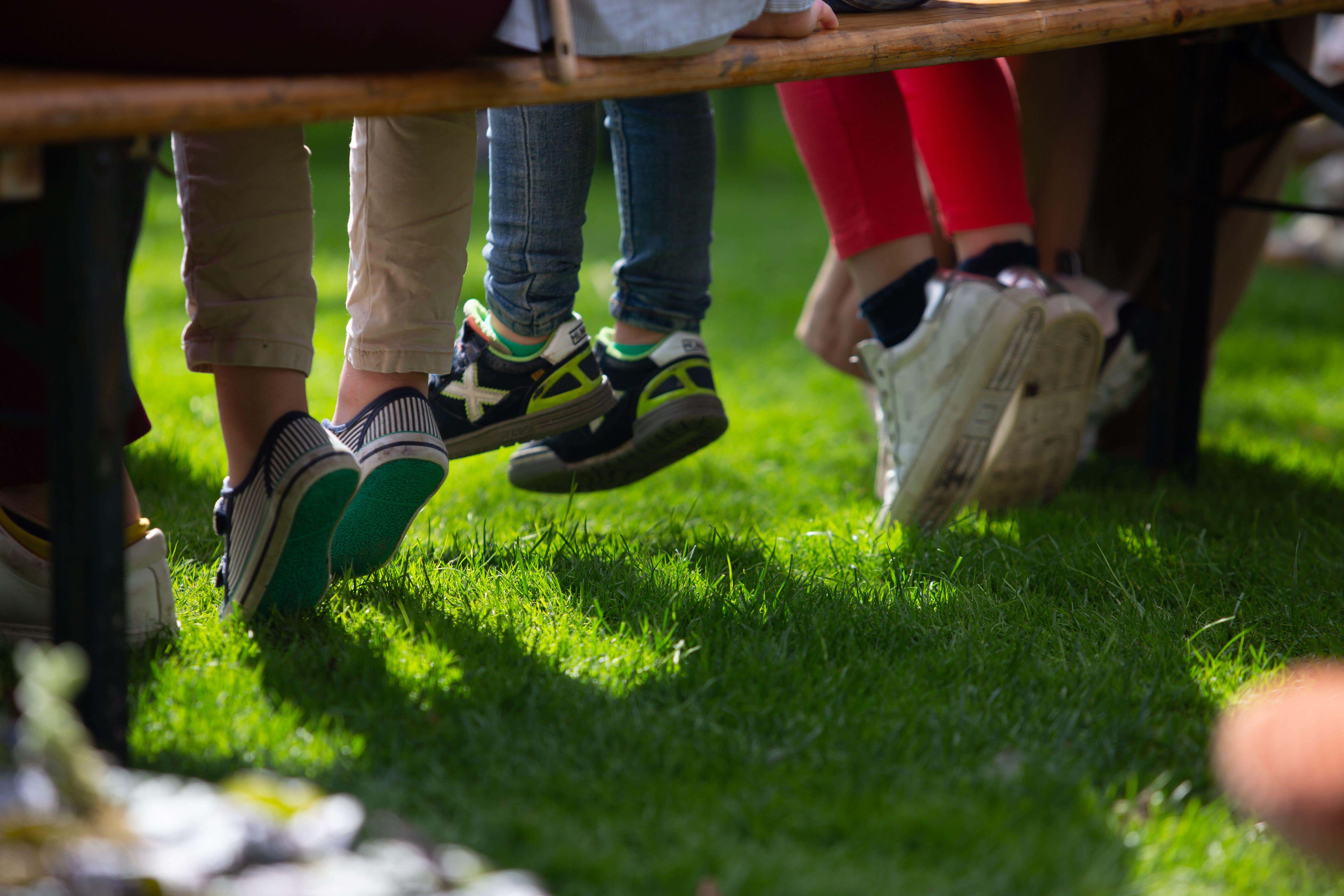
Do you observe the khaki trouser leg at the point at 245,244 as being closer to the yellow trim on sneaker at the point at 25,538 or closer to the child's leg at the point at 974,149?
the yellow trim on sneaker at the point at 25,538

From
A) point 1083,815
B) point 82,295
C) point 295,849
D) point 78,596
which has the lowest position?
point 1083,815

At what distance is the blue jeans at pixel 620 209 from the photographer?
2.04 m

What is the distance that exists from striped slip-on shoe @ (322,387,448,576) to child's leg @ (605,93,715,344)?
23.5 inches

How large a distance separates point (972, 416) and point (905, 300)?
0.28m

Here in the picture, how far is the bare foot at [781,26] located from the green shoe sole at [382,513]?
76 cm

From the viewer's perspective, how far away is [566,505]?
258 cm

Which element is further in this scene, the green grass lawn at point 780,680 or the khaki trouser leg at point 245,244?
the khaki trouser leg at point 245,244

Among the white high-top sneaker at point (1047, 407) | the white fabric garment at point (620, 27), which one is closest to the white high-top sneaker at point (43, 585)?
the white fabric garment at point (620, 27)

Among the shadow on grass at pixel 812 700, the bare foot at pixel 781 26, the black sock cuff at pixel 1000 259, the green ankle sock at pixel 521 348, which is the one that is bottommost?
the shadow on grass at pixel 812 700

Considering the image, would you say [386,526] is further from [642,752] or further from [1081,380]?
[1081,380]

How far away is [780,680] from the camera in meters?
1.55

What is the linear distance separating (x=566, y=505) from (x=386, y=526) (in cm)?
83

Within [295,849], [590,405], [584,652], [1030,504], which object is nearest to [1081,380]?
[1030,504]

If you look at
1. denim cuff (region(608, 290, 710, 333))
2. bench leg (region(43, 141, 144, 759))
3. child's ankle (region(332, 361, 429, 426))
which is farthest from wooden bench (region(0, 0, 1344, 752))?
denim cuff (region(608, 290, 710, 333))
